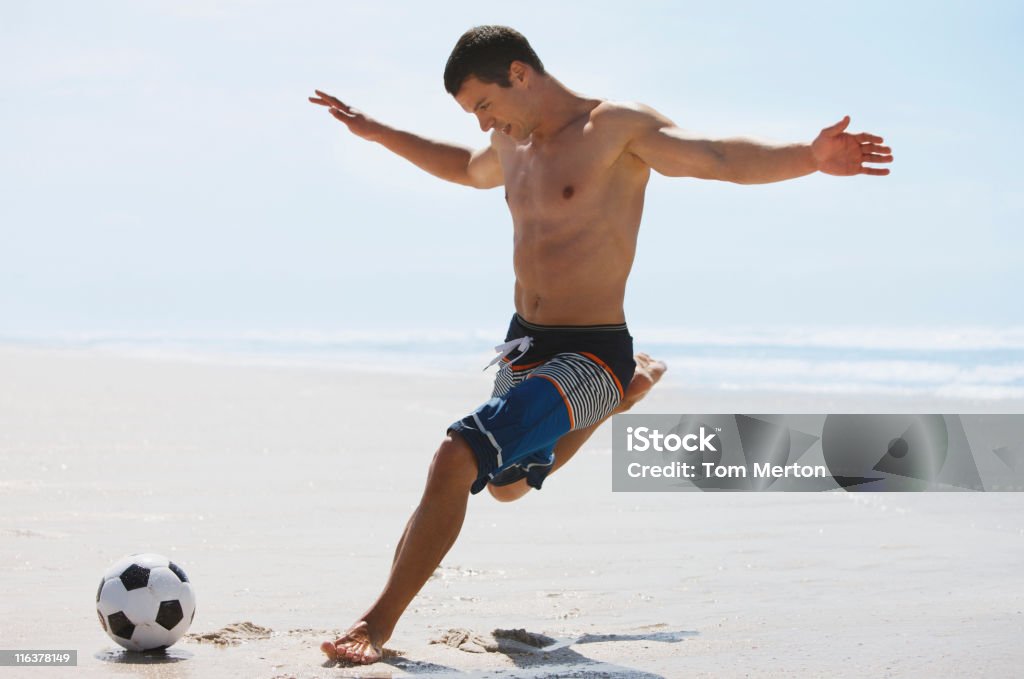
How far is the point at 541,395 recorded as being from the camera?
4.20 metres

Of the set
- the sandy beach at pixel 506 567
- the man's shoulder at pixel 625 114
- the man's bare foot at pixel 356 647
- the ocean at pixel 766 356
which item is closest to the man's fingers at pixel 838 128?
the man's shoulder at pixel 625 114

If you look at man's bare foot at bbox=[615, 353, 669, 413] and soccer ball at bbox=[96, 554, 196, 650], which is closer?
soccer ball at bbox=[96, 554, 196, 650]

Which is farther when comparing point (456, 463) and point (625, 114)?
point (625, 114)

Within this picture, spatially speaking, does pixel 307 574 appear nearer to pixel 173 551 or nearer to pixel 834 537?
pixel 173 551

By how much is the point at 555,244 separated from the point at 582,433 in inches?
29.8

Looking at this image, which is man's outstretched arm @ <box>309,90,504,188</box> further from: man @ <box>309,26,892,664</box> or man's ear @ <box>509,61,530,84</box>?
man's ear @ <box>509,61,530,84</box>

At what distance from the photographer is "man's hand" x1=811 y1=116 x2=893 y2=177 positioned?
3.88 meters

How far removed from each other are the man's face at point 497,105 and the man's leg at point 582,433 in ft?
3.63

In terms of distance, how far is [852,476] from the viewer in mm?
7965

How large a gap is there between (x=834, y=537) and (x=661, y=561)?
3.58 ft

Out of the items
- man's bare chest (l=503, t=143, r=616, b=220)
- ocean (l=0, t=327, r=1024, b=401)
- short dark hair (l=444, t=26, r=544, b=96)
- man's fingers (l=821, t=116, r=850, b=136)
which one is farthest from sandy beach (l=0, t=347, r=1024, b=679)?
ocean (l=0, t=327, r=1024, b=401)

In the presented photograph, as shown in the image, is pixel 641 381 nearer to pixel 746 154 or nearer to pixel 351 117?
pixel 746 154

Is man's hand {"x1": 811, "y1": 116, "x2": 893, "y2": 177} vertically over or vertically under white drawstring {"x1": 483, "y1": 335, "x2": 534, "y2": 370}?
over

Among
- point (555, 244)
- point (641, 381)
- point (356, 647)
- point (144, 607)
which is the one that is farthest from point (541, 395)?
point (144, 607)
